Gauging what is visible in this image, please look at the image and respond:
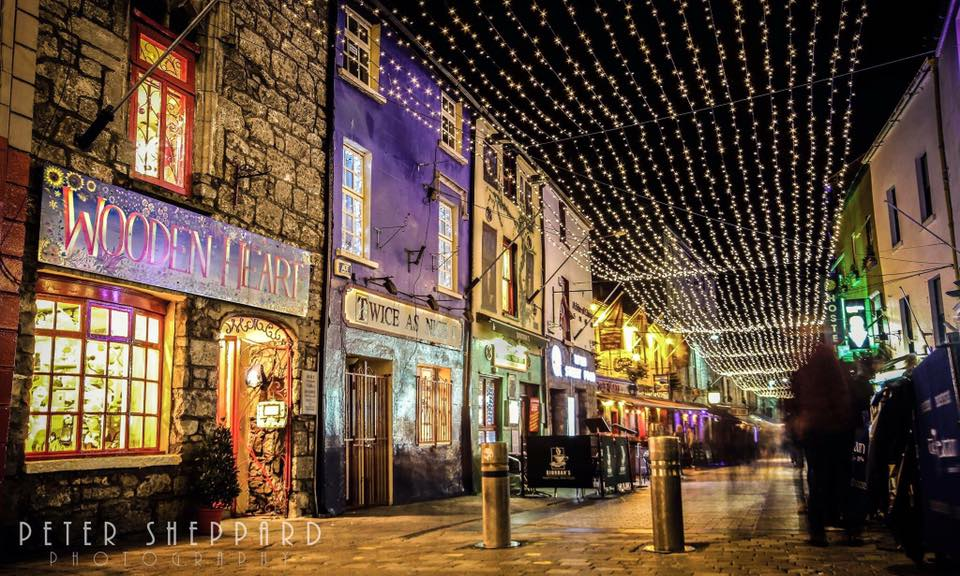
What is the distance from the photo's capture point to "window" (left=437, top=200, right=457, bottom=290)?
15781mm

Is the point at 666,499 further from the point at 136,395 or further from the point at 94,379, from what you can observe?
the point at 94,379

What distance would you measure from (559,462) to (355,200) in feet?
18.8

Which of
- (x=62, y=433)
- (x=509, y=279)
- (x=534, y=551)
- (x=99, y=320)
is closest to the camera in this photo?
(x=534, y=551)

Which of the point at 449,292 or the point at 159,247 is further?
the point at 449,292

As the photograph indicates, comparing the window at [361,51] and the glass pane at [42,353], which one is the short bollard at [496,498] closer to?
A: the glass pane at [42,353]

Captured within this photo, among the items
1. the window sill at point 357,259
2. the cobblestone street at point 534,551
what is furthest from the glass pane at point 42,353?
the window sill at point 357,259

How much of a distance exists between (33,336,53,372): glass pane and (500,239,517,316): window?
40.3 ft

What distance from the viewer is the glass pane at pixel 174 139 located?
923 centimetres

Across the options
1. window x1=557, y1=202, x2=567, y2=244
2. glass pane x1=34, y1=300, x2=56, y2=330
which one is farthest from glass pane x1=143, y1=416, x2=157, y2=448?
window x1=557, y1=202, x2=567, y2=244

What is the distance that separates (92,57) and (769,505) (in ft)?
35.9

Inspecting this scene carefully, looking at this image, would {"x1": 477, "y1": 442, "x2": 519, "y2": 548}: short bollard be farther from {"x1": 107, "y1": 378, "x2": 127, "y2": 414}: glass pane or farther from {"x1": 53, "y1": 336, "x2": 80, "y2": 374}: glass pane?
{"x1": 53, "y1": 336, "x2": 80, "y2": 374}: glass pane

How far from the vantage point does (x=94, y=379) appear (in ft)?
26.9

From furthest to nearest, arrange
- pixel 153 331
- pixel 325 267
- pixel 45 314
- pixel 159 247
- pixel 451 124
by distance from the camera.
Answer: pixel 451 124
pixel 325 267
pixel 153 331
pixel 159 247
pixel 45 314

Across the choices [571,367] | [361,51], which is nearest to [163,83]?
[361,51]
